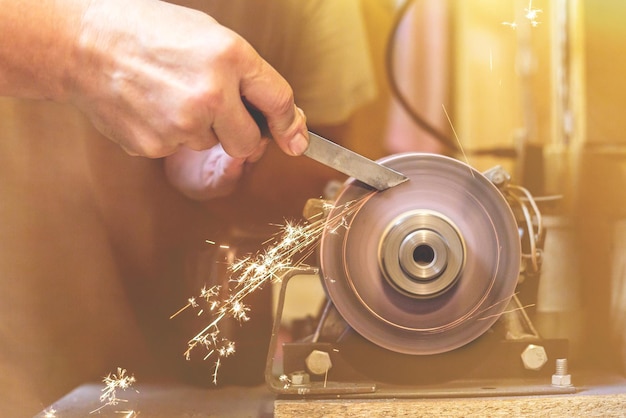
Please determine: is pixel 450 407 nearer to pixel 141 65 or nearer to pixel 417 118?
pixel 417 118

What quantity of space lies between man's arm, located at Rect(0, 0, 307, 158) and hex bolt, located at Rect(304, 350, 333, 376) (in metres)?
0.47

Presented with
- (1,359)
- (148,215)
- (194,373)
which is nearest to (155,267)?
(148,215)

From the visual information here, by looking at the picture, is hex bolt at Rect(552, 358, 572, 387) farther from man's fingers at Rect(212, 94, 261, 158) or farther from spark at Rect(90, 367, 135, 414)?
spark at Rect(90, 367, 135, 414)

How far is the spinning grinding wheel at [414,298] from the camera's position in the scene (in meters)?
1.15

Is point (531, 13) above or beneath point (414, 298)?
above

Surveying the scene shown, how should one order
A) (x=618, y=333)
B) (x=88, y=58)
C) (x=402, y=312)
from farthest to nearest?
(x=618, y=333) → (x=402, y=312) → (x=88, y=58)

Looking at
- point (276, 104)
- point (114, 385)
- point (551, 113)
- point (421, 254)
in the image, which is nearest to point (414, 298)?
point (421, 254)

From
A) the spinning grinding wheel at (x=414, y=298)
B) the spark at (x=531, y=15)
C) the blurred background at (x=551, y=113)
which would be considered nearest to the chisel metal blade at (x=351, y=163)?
the spinning grinding wheel at (x=414, y=298)

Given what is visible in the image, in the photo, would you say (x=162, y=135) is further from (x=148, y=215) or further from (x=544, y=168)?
(x=544, y=168)

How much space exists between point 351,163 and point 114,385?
2.79ft

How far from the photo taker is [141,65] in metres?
0.98

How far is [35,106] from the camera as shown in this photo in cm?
151

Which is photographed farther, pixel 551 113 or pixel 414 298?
pixel 551 113

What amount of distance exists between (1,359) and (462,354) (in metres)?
1.16
